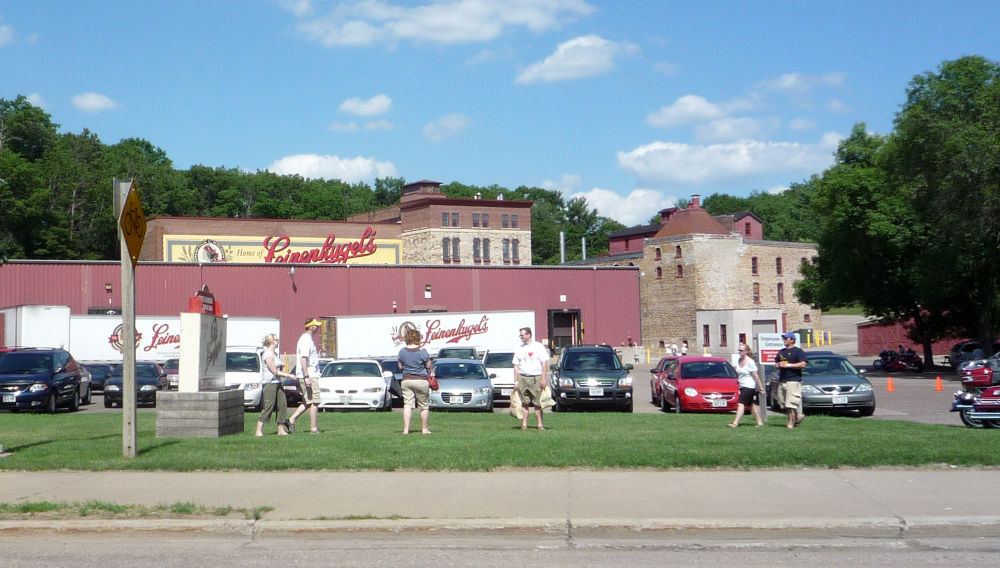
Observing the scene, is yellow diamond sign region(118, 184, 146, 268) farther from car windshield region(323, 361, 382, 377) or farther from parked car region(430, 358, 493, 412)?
car windshield region(323, 361, 382, 377)

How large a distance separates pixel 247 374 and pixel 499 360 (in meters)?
7.78

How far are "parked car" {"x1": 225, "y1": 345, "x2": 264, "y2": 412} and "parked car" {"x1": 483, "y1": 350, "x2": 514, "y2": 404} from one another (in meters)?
6.61

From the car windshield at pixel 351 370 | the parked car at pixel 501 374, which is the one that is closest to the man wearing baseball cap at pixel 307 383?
the car windshield at pixel 351 370

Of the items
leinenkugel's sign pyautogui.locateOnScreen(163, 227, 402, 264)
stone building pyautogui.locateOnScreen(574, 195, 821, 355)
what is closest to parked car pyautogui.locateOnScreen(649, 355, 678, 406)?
leinenkugel's sign pyautogui.locateOnScreen(163, 227, 402, 264)

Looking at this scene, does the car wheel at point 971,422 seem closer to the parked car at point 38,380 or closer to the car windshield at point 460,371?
the car windshield at point 460,371

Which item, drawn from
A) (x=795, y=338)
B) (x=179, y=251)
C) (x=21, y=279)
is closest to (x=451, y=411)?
(x=795, y=338)

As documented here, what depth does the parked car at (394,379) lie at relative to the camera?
27980 millimetres

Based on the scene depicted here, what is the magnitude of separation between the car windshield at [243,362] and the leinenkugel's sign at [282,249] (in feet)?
159

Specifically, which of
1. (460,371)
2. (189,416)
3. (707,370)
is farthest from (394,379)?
(189,416)

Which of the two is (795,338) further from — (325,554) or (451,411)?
(325,554)

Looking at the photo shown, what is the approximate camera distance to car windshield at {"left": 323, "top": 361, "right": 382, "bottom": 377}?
26.0m

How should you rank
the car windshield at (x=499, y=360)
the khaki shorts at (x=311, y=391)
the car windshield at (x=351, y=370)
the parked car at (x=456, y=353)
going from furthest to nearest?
the parked car at (x=456, y=353) → the car windshield at (x=499, y=360) → the car windshield at (x=351, y=370) → the khaki shorts at (x=311, y=391)

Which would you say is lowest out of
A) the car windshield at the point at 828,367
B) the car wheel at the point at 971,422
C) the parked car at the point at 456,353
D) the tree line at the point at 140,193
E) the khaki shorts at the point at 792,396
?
the car wheel at the point at 971,422

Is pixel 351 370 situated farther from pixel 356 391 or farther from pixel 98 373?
pixel 98 373
